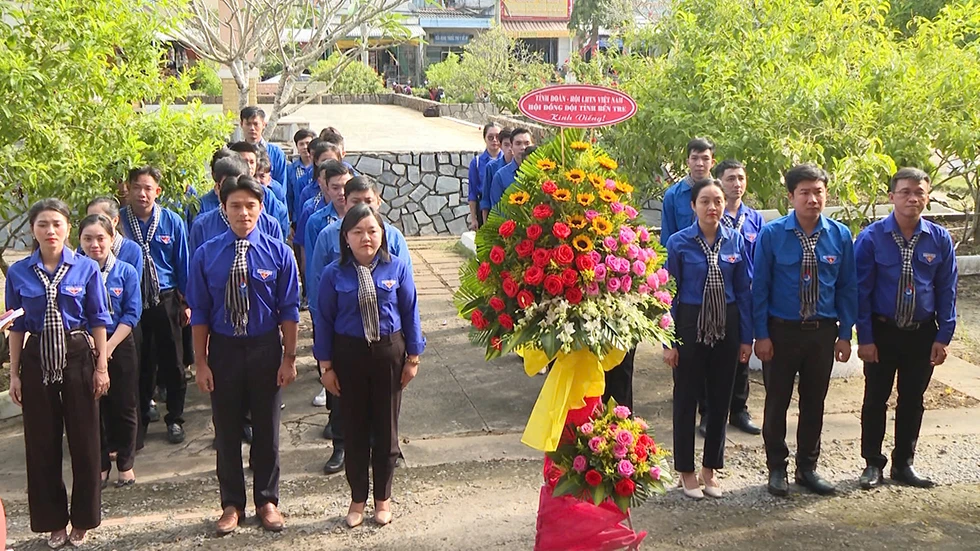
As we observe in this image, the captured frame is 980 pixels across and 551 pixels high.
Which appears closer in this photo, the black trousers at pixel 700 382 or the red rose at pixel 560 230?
the red rose at pixel 560 230

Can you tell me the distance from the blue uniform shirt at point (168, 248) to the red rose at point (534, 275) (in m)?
2.86

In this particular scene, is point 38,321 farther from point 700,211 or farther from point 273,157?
point 273,157

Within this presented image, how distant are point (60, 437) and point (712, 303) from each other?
11.3 feet

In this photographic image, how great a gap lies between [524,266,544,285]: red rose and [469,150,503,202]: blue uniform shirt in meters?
5.47

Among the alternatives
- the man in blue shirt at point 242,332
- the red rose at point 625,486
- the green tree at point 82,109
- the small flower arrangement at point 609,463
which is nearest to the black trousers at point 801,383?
the small flower arrangement at point 609,463

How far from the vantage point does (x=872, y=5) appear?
26.5 feet

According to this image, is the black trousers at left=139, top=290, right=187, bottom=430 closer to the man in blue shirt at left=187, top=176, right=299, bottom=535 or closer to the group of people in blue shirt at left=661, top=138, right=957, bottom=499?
the man in blue shirt at left=187, top=176, right=299, bottom=535

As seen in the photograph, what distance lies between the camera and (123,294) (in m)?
5.02

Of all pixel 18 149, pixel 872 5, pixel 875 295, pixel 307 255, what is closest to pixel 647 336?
pixel 875 295

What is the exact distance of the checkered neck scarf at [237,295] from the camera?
4504 millimetres

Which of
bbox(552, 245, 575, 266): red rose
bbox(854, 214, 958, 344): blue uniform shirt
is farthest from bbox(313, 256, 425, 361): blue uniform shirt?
bbox(854, 214, 958, 344): blue uniform shirt

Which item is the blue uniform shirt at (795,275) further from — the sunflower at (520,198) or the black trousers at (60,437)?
the black trousers at (60,437)

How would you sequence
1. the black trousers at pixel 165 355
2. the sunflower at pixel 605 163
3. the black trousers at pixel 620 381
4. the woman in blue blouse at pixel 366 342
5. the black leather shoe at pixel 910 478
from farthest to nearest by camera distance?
the black trousers at pixel 165 355, the black trousers at pixel 620 381, the black leather shoe at pixel 910 478, the woman in blue blouse at pixel 366 342, the sunflower at pixel 605 163

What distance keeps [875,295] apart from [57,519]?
4.51 meters
